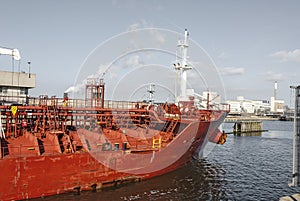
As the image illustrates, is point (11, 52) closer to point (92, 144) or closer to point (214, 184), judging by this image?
point (92, 144)

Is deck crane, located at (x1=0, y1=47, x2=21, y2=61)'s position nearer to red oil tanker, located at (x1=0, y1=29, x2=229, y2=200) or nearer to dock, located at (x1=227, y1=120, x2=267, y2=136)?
red oil tanker, located at (x1=0, y1=29, x2=229, y2=200)

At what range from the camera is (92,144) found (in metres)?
17.8

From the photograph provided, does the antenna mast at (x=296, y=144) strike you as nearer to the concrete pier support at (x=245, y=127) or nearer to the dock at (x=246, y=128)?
the dock at (x=246, y=128)

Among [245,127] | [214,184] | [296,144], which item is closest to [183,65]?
[214,184]

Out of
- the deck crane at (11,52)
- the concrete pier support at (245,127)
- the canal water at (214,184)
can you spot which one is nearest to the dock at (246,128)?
the concrete pier support at (245,127)

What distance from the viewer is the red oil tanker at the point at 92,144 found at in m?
14.3

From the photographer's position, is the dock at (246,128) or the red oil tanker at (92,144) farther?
the dock at (246,128)

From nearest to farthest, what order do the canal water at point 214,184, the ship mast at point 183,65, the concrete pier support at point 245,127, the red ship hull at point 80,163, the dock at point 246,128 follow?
the red ship hull at point 80,163 → the canal water at point 214,184 → the ship mast at point 183,65 → the dock at point 246,128 → the concrete pier support at point 245,127

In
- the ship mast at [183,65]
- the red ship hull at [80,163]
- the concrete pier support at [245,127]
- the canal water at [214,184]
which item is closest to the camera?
the red ship hull at [80,163]

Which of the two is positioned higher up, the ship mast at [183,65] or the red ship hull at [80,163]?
the ship mast at [183,65]

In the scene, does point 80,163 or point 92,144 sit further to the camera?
point 92,144

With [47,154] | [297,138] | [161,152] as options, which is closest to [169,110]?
[161,152]

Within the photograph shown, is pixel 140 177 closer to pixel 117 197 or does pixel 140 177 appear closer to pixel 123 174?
pixel 123 174

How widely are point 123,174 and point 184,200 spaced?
4313 mm
